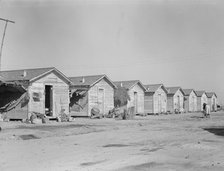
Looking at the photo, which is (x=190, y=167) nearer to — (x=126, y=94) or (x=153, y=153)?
(x=153, y=153)

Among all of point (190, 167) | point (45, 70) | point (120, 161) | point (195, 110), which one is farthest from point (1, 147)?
point (195, 110)

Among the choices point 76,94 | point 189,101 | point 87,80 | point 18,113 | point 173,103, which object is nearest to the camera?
point 18,113

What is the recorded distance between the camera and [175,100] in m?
60.5

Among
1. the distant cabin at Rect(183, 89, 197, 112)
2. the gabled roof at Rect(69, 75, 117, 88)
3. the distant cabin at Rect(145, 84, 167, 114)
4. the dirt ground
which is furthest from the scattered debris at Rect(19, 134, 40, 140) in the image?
the distant cabin at Rect(183, 89, 197, 112)

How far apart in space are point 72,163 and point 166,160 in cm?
294

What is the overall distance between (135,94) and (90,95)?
1119 cm

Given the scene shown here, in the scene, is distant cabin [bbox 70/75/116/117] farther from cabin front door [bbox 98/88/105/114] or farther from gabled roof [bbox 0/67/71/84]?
gabled roof [bbox 0/67/71/84]

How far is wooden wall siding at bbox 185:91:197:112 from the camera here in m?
66.5

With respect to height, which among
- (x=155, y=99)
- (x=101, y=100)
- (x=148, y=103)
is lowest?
(x=148, y=103)

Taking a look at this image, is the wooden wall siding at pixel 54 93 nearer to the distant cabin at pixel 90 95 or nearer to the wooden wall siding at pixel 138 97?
the distant cabin at pixel 90 95

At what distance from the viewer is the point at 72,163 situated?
35.4ft

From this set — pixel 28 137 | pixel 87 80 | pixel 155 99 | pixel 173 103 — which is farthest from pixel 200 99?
pixel 28 137

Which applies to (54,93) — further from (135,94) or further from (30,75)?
(135,94)

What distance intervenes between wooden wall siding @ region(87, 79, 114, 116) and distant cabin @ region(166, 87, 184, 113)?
1887 centimetres
